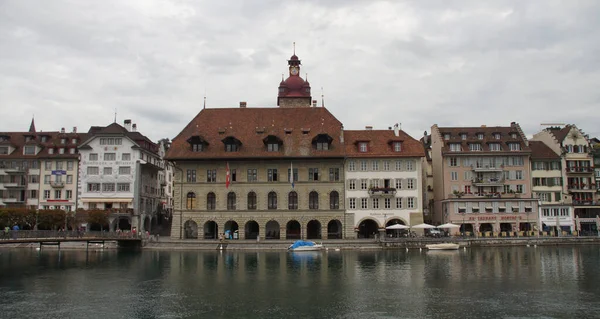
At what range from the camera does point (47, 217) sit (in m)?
71.4

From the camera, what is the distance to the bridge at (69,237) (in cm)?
5616

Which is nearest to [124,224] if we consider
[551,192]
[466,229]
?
[466,229]

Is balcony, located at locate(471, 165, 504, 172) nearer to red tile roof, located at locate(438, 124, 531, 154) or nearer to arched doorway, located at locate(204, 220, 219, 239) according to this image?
red tile roof, located at locate(438, 124, 531, 154)

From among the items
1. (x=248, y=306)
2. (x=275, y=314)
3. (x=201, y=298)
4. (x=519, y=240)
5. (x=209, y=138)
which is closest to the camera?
(x=275, y=314)

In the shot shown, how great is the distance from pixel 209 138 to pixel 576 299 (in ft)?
165

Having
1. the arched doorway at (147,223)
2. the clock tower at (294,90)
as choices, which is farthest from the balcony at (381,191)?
the arched doorway at (147,223)

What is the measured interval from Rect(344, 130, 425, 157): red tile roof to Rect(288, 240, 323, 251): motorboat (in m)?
13.6

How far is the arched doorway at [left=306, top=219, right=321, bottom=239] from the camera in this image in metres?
73.2

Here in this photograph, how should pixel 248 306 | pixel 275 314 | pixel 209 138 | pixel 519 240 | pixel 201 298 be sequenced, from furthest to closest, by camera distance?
pixel 209 138
pixel 519 240
pixel 201 298
pixel 248 306
pixel 275 314

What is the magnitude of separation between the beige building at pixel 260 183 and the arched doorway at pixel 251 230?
0.29 metres

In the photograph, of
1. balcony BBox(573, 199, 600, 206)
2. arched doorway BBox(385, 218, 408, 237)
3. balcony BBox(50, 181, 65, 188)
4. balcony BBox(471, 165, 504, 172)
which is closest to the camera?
arched doorway BBox(385, 218, 408, 237)

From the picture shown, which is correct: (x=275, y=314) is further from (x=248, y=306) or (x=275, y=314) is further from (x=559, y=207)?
(x=559, y=207)

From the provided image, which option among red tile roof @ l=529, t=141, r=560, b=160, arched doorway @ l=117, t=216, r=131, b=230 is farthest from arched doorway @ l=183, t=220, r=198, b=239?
red tile roof @ l=529, t=141, r=560, b=160

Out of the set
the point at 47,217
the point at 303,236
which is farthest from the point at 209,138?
the point at 47,217
